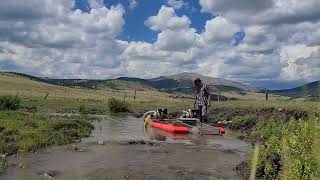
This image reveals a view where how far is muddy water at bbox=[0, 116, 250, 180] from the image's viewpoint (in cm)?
1548

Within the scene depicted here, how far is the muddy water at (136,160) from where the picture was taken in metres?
15.5

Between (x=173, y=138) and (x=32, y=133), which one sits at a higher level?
(x=32, y=133)

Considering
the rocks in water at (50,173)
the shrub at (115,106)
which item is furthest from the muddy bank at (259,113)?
the rocks in water at (50,173)

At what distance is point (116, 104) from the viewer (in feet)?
183

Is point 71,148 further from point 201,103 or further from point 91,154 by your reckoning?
point 201,103

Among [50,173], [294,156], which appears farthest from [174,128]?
[294,156]

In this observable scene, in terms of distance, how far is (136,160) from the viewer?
18578 mm

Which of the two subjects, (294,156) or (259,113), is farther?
(259,113)

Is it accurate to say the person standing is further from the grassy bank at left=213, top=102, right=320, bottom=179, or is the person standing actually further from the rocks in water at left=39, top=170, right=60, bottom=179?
the rocks in water at left=39, top=170, right=60, bottom=179

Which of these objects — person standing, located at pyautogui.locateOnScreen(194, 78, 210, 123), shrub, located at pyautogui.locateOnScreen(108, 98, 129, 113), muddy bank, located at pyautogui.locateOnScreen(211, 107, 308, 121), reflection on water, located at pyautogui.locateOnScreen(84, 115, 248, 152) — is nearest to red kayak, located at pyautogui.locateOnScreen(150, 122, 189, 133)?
reflection on water, located at pyautogui.locateOnScreen(84, 115, 248, 152)

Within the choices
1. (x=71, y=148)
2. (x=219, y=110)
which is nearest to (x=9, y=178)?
(x=71, y=148)

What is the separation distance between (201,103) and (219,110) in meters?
13.1

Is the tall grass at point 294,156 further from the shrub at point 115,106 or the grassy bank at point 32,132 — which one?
the shrub at point 115,106

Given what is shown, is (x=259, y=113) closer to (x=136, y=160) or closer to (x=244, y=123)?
(x=244, y=123)
